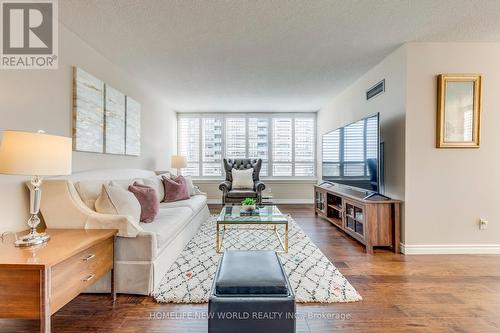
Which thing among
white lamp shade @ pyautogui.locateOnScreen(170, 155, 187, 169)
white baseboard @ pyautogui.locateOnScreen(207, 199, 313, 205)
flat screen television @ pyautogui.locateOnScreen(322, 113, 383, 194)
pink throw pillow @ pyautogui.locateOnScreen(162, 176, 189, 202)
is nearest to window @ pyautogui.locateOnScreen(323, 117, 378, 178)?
flat screen television @ pyautogui.locateOnScreen(322, 113, 383, 194)

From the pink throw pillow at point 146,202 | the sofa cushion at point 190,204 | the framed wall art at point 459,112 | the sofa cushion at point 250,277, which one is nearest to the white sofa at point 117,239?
the pink throw pillow at point 146,202

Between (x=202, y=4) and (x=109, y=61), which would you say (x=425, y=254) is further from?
(x=109, y=61)

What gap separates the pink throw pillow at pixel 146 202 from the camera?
2.63 m

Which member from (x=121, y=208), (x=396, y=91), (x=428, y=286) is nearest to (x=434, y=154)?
(x=396, y=91)

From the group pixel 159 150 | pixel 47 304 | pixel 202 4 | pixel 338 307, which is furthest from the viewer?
pixel 159 150

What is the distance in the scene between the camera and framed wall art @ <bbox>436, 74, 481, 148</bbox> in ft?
9.62

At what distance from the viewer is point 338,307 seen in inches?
75.3

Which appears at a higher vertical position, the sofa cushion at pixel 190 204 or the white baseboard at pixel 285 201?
the sofa cushion at pixel 190 204

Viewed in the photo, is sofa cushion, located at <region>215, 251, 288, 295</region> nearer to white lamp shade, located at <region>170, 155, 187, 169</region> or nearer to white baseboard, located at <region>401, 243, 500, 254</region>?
white baseboard, located at <region>401, 243, 500, 254</region>

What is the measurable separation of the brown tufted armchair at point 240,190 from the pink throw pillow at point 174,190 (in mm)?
1014

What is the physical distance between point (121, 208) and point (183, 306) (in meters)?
0.98

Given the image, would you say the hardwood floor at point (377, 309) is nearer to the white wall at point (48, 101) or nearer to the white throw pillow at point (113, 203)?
the white throw pillow at point (113, 203)

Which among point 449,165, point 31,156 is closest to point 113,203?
point 31,156

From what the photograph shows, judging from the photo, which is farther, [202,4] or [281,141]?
[281,141]
